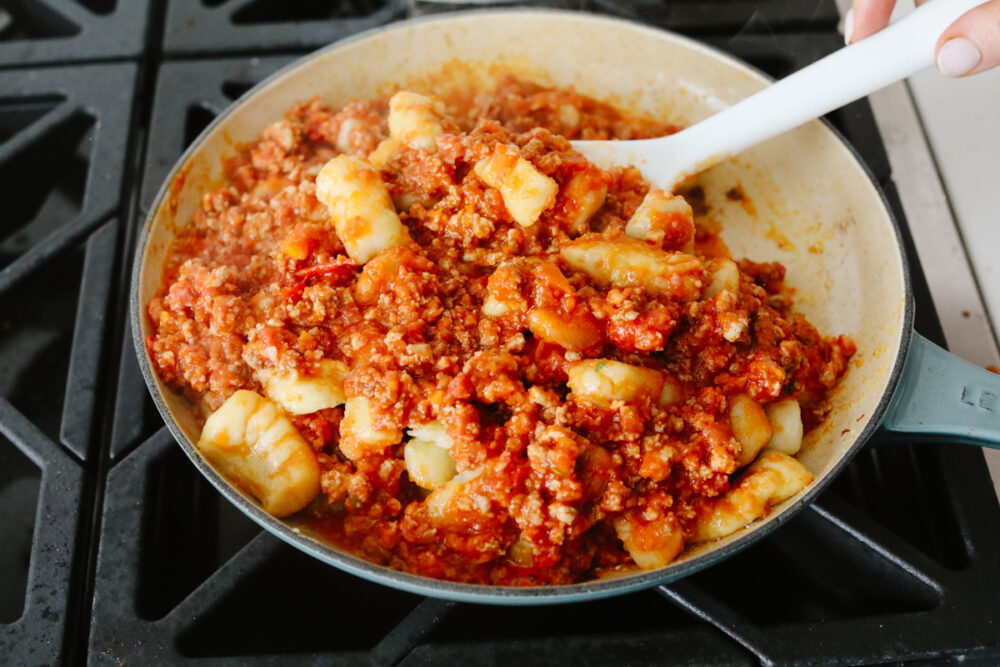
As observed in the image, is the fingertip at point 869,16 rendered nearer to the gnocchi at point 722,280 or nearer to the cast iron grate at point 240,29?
the gnocchi at point 722,280

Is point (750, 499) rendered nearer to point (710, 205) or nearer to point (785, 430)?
point (785, 430)

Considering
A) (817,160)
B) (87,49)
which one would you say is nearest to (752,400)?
(817,160)

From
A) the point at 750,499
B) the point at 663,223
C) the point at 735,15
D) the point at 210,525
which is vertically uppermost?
the point at 735,15

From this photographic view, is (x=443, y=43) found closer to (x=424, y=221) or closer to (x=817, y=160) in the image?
(x=424, y=221)

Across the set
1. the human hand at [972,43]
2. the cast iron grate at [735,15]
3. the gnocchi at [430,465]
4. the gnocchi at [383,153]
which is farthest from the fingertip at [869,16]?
the gnocchi at [430,465]

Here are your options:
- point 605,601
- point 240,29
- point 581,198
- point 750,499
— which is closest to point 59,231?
point 240,29

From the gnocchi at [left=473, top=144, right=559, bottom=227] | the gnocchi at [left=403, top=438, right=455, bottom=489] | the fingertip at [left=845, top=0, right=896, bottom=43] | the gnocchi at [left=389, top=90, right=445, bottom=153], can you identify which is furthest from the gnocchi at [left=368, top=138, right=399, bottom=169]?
the fingertip at [left=845, top=0, right=896, bottom=43]

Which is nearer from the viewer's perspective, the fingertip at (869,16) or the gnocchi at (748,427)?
the gnocchi at (748,427)
